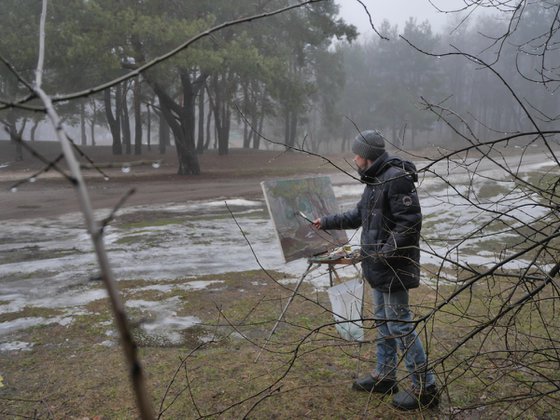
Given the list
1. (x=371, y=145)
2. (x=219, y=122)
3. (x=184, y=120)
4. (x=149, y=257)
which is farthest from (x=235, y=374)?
(x=219, y=122)

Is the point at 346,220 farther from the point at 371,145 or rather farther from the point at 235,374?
the point at 235,374

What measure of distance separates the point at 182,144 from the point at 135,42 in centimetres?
645

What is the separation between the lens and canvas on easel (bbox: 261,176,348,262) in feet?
17.5

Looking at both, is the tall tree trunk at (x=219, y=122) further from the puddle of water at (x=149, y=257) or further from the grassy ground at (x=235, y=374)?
the grassy ground at (x=235, y=374)

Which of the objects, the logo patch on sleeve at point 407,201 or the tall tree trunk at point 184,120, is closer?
the logo patch on sleeve at point 407,201

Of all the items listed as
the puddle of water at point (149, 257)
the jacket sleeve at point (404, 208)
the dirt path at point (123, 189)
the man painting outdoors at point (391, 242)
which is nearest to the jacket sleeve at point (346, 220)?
the man painting outdoors at point (391, 242)

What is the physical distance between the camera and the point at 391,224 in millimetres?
3809

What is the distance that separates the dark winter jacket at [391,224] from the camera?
140 inches

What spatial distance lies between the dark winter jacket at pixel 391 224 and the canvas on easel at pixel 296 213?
144cm

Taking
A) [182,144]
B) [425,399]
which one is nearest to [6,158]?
[182,144]

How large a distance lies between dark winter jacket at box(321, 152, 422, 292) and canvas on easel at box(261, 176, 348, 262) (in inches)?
56.7

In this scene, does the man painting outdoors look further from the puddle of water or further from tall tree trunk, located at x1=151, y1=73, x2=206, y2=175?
tall tree trunk, located at x1=151, y1=73, x2=206, y2=175

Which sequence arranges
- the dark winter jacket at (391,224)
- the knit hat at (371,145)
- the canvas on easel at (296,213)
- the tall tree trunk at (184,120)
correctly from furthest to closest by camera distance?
1. the tall tree trunk at (184,120)
2. the canvas on easel at (296,213)
3. the knit hat at (371,145)
4. the dark winter jacket at (391,224)

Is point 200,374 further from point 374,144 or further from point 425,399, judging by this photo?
point 374,144
